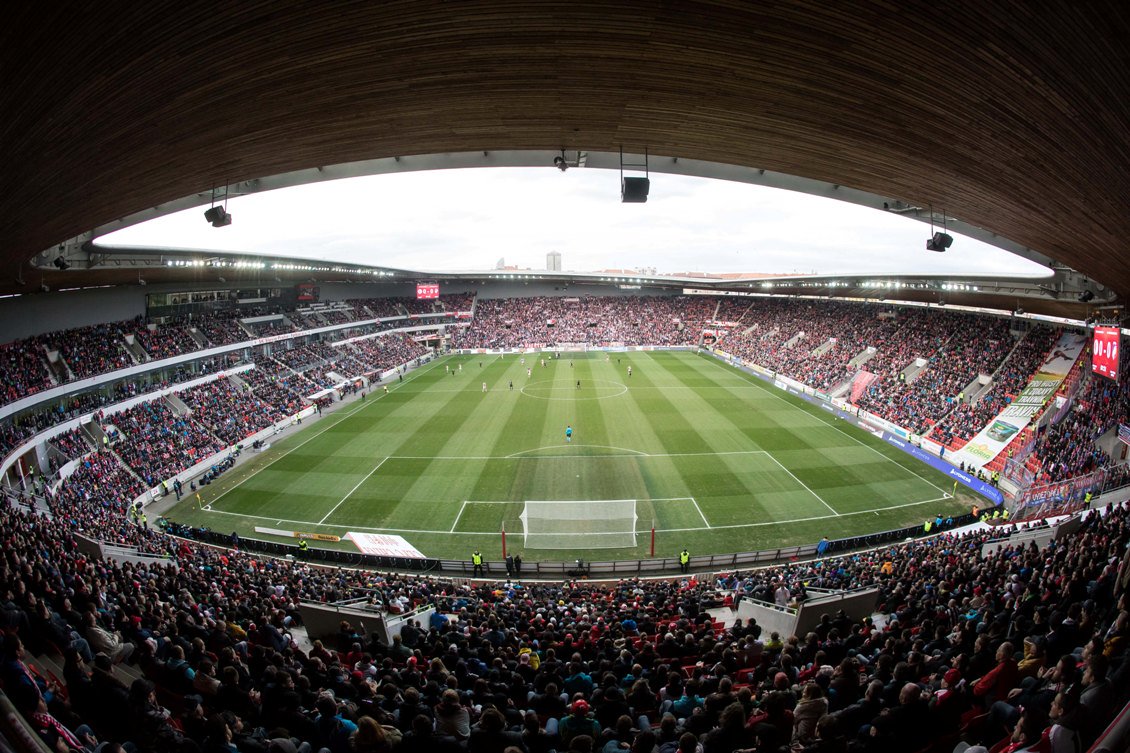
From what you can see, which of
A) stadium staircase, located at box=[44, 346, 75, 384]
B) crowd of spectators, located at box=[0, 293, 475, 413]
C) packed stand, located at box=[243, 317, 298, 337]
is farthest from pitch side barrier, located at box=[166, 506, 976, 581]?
packed stand, located at box=[243, 317, 298, 337]

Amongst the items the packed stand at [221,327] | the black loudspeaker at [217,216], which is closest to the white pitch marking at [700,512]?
the black loudspeaker at [217,216]

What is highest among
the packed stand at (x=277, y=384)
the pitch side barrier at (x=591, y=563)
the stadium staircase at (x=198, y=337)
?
the stadium staircase at (x=198, y=337)

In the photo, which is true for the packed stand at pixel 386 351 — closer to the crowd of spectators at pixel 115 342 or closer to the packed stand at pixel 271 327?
the crowd of spectators at pixel 115 342

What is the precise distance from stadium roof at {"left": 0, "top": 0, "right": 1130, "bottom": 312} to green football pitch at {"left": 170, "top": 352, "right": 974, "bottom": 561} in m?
14.9

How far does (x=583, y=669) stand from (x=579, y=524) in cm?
1512

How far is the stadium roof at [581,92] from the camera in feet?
15.7

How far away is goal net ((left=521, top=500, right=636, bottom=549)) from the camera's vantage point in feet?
67.9

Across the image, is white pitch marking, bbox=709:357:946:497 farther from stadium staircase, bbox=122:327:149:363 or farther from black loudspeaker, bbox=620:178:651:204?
stadium staircase, bbox=122:327:149:363

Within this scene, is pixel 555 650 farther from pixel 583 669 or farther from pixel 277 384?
pixel 277 384

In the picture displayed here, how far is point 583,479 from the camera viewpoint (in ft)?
A: 87.2

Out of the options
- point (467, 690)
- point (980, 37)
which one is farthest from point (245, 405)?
point (980, 37)

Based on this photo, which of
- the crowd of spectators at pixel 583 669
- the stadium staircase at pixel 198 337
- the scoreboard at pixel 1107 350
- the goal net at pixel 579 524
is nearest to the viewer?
the crowd of spectators at pixel 583 669

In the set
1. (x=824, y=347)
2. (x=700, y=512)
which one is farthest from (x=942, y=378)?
(x=700, y=512)

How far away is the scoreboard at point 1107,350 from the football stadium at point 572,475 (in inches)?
Answer: 5.3
